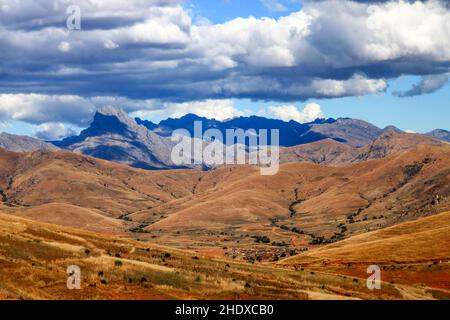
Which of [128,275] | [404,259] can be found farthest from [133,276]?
[404,259]

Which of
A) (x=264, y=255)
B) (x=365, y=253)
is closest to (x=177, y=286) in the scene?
(x=365, y=253)

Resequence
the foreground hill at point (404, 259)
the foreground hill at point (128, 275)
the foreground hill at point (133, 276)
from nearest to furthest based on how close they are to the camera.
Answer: the foreground hill at point (128, 275) → the foreground hill at point (133, 276) → the foreground hill at point (404, 259)

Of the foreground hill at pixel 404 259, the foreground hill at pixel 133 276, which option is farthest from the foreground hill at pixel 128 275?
the foreground hill at pixel 404 259

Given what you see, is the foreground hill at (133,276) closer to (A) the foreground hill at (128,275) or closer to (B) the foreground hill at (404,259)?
(A) the foreground hill at (128,275)

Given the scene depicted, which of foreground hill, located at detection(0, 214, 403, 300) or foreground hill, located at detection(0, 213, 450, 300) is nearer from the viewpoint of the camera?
foreground hill, located at detection(0, 214, 403, 300)

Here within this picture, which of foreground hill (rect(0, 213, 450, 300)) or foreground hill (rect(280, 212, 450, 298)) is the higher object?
foreground hill (rect(280, 212, 450, 298))

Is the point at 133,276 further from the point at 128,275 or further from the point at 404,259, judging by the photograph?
the point at 404,259

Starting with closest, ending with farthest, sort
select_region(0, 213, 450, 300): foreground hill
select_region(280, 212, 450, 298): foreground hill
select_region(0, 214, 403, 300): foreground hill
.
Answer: select_region(0, 214, 403, 300): foreground hill → select_region(0, 213, 450, 300): foreground hill → select_region(280, 212, 450, 298): foreground hill

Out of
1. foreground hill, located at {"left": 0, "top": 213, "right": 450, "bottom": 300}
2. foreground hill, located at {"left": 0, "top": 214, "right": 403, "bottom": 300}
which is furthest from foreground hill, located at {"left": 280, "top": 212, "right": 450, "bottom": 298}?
foreground hill, located at {"left": 0, "top": 214, "right": 403, "bottom": 300}

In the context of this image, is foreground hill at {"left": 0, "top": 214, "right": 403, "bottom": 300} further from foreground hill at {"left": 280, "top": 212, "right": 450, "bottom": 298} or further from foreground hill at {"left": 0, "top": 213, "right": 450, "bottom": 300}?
foreground hill at {"left": 280, "top": 212, "right": 450, "bottom": 298}

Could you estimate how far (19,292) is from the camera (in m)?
45.5

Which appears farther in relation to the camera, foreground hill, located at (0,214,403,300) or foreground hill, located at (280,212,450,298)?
foreground hill, located at (280,212,450,298)

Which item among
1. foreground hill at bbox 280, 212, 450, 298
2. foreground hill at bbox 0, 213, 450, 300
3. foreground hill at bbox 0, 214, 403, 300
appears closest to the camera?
foreground hill at bbox 0, 214, 403, 300
